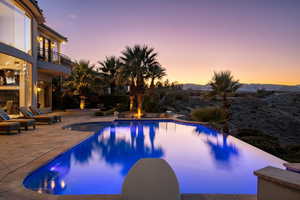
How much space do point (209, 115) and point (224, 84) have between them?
2713 millimetres

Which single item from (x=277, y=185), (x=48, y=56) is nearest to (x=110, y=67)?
(x=48, y=56)

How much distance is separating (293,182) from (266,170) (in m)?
0.38

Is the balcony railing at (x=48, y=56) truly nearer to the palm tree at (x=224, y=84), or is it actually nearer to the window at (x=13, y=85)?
the window at (x=13, y=85)

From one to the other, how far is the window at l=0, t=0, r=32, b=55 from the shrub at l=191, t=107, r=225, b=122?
13163 millimetres

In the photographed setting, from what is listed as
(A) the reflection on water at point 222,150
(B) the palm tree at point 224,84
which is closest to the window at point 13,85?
(A) the reflection on water at point 222,150

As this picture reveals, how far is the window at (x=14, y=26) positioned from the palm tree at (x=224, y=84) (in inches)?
511

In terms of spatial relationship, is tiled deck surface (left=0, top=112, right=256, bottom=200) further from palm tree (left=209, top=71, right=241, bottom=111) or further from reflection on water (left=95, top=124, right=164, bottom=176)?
palm tree (left=209, top=71, right=241, bottom=111)

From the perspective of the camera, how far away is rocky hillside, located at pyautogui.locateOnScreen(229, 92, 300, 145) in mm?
17609

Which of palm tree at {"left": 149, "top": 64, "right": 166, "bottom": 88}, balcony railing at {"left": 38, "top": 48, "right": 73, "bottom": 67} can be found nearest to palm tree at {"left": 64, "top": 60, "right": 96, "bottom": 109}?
balcony railing at {"left": 38, "top": 48, "right": 73, "bottom": 67}

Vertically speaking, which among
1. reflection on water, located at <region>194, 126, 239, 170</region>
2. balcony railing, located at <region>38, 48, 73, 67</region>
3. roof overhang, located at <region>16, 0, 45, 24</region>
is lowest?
reflection on water, located at <region>194, 126, 239, 170</region>

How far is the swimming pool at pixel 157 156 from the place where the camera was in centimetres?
493

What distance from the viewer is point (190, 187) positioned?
5.09m

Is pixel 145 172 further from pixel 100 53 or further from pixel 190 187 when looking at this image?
pixel 100 53

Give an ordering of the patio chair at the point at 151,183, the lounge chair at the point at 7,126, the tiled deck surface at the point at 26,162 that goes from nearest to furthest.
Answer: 1. the patio chair at the point at 151,183
2. the tiled deck surface at the point at 26,162
3. the lounge chair at the point at 7,126
